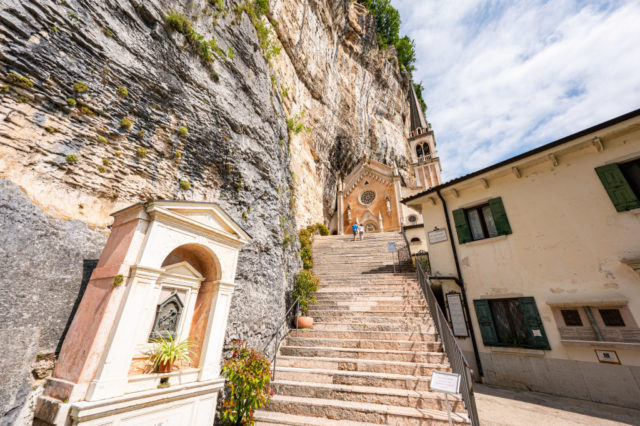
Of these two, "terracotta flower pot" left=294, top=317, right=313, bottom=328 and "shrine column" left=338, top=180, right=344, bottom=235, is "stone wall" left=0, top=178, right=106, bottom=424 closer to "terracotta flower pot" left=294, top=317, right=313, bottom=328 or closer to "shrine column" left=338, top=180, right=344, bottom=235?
A: "terracotta flower pot" left=294, top=317, right=313, bottom=328

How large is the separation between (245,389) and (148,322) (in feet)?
7.12

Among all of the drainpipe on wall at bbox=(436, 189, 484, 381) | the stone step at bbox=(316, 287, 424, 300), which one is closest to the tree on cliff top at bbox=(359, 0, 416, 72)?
the drainpipe on wall at bbox=(436, 189, 484, 381)

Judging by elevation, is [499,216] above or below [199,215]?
above

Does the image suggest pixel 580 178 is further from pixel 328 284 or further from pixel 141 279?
pixel 141 279

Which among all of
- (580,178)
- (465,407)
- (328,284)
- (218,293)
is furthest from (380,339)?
(580,178)

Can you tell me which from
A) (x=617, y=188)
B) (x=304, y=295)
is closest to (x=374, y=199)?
(x=304, y=295)

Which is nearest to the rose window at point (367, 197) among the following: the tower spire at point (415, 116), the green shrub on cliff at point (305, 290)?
the tower spire at point (415, 116)

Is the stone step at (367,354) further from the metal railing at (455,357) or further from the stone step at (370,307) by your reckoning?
the stone step at (370,307)

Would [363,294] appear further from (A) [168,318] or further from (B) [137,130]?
(B) [137,130]

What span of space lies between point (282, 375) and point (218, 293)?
2.76 m

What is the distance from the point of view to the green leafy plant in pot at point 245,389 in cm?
442

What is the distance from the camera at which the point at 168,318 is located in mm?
4184

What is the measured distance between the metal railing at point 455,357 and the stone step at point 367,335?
0.40m

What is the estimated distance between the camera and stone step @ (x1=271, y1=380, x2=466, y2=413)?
14.6 feet
